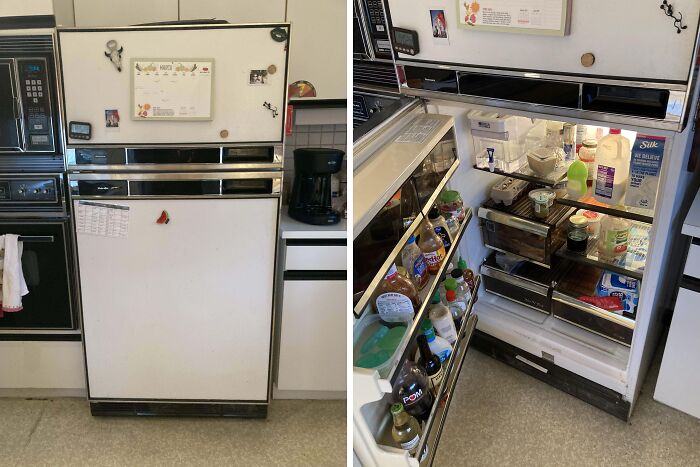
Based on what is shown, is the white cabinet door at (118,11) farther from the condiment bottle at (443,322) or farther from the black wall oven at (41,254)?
the condiment bottle at (443,322)

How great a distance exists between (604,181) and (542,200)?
0.73ft

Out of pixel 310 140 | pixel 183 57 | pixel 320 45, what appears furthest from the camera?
pixel 310 140

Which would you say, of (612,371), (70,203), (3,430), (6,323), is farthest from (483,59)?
(3,430)

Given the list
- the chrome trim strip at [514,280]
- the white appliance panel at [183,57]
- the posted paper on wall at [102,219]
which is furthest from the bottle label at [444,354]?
the posted paper on wall at [102,219]

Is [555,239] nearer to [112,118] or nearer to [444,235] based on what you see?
[444,235]

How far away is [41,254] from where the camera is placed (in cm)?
207

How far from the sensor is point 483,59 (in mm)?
1541

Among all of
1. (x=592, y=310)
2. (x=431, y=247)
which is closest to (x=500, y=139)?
(x=431, y=247)

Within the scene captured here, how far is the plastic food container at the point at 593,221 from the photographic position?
6.91 feet

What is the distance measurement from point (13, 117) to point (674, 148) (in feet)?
6.58

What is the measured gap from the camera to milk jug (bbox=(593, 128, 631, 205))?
187 cm

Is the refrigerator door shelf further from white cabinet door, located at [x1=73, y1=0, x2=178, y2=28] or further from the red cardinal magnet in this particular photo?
white cabinet door, located at [x1=73, y1=0, x2=178, y2=28]

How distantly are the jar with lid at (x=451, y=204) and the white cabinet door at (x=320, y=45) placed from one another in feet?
1.81

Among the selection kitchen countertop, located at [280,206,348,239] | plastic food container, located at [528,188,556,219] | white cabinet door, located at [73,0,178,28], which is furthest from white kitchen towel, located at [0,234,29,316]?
plastic food container, located at [528,188,556,219]
